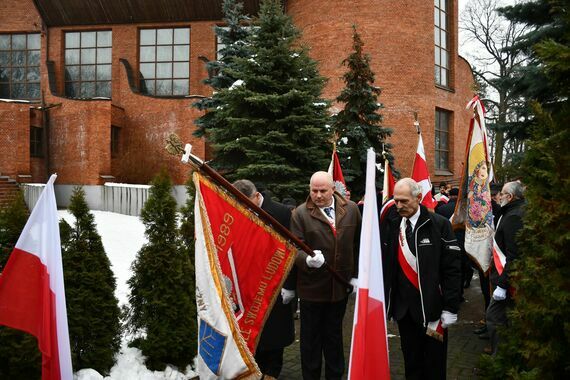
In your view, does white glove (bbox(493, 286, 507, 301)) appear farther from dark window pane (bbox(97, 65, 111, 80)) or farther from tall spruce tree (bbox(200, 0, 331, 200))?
dark window pane (bbox(97, 65, 111, 80))

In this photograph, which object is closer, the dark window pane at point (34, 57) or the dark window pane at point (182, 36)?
the dark window pane at point (182, 36)

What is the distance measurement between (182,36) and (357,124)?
18782 mm

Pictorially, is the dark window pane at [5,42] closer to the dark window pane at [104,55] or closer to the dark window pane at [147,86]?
the dark window pane at [104,55]

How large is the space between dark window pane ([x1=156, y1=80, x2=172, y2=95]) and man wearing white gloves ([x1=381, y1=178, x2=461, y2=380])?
2706 cm

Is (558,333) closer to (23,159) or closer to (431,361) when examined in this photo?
(431,361)

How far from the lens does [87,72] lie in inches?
1207

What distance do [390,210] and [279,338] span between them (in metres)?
1.60

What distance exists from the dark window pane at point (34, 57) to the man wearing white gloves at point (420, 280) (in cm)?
3159

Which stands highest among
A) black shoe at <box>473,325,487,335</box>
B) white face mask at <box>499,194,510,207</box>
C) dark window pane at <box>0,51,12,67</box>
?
dark window pane at <box>0,51,12,67</box>

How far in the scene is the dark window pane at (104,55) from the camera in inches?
1192

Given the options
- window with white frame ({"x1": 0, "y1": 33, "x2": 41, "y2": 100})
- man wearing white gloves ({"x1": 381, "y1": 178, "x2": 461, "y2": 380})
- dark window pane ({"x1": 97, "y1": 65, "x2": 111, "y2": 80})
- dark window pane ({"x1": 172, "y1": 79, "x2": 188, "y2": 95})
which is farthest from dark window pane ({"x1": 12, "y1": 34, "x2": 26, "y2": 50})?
man wearing white gloves ({"x1": 381, "y1": 178, "x2": 461, "y2": 380})

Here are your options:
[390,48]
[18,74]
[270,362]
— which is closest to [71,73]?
[18,74]

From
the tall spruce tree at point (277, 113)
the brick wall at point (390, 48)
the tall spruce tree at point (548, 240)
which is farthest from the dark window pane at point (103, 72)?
the tall spruce tree at point (548, 240)

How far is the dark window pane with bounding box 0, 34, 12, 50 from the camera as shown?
3069 centimetres
